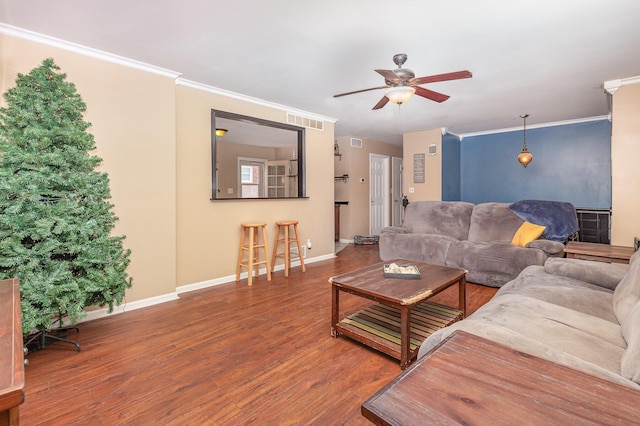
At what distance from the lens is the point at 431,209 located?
15.5 feet

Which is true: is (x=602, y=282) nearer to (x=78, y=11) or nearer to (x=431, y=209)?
(x=431, y=209)

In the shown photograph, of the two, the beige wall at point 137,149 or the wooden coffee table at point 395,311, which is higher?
the beige wall at point 137,149

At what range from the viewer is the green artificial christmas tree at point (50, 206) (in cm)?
197

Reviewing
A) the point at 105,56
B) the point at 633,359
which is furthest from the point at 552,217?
the point at 105,56

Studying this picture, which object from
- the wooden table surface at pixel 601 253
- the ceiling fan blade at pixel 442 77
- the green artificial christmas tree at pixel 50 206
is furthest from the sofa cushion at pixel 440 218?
the green artificial christmas tree at pixel 50 206

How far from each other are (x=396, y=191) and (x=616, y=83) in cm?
475

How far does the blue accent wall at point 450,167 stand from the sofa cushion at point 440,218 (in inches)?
63.7

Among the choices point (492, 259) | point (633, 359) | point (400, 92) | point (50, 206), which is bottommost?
point (492, 259)

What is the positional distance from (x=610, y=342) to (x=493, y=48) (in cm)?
245

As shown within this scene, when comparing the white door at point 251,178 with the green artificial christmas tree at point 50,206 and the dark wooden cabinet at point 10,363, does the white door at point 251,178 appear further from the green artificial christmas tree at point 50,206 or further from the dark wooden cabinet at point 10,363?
the dark wooden cabinet at point 10,363

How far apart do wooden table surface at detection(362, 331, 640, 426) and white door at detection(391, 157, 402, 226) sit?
7.01m

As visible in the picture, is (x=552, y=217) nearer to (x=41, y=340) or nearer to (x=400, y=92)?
(x=400, y=92)

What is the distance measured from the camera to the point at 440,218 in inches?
180

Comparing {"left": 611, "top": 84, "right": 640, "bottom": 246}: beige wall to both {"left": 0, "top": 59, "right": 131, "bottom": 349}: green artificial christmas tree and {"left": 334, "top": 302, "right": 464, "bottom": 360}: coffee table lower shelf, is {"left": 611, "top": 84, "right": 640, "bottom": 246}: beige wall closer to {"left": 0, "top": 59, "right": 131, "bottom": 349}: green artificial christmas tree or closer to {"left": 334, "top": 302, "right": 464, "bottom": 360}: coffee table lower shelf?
{"left": 334, "top": 302, "right": 464, "bottom": 360}: coffee table lower shelf
